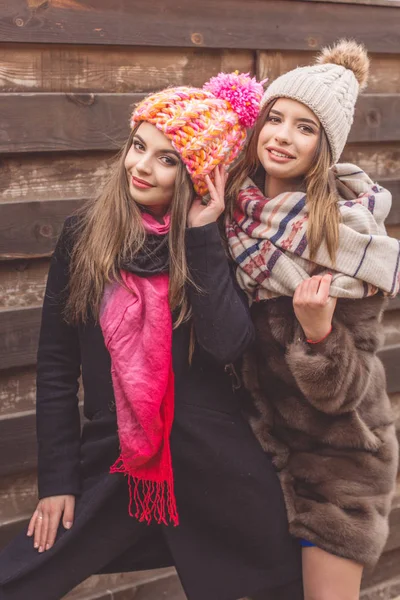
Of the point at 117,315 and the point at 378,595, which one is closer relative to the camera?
the point at 117,315

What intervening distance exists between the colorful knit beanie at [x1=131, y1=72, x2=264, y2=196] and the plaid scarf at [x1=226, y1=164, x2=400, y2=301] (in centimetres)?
18

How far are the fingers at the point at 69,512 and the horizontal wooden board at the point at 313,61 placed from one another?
1.80 metres

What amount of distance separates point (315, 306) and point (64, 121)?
4.06ft

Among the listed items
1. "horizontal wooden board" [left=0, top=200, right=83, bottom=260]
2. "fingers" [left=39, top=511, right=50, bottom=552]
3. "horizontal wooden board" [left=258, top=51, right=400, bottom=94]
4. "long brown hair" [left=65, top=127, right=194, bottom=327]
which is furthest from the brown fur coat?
"horizontal wooden board" [left=258, top=51, right=400, bottom=94]

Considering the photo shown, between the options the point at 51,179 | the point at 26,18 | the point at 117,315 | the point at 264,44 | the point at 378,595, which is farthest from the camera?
the point at 378,595

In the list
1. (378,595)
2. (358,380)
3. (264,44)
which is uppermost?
(264,44)

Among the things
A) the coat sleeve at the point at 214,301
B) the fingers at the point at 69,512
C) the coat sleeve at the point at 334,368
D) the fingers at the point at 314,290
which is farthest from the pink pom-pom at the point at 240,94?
the fingers at the point at 69,512

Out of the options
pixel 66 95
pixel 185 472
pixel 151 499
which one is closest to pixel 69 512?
pixel 151 499

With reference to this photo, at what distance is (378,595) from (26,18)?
3007 mm

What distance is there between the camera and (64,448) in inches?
93.4

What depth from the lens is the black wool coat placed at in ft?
7.64

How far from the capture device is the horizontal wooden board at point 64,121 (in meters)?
2.81

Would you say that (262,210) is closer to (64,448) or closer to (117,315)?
(117,315)

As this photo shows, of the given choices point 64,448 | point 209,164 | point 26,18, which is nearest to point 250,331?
point 209,164
